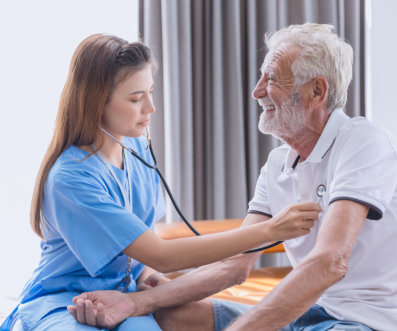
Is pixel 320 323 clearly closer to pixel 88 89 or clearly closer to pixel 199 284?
pixel 199 284

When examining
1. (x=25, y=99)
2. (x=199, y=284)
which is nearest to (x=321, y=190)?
(x=199, y=284)

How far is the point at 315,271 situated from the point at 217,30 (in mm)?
2050

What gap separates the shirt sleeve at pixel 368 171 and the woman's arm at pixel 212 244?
3.9 inches

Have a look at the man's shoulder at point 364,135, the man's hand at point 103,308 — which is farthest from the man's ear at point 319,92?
the man's hand at point 103,308

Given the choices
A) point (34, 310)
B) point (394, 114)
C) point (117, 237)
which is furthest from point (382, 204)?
point (394, 114)

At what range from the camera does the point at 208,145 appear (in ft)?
10.4

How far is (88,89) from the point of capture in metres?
1.51

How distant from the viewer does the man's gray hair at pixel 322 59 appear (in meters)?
1.62

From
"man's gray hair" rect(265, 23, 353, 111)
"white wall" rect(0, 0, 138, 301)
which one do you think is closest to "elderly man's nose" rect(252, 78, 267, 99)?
"man's gray hair" rect(265, 23, 353, 111)

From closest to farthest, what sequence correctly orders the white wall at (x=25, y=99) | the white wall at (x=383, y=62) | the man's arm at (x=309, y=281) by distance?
the man's arm at (x=309, y=281)
the white wall at (x=25, y=99)
the white wall at (x=383, y=62)

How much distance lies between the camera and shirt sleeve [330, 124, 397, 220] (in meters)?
1.37

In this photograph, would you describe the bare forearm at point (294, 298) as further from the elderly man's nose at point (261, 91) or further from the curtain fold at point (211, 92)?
the curtain fold at point (211, 92)

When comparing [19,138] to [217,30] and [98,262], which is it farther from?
[98,262]

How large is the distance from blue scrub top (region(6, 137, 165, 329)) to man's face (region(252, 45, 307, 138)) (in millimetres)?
500
